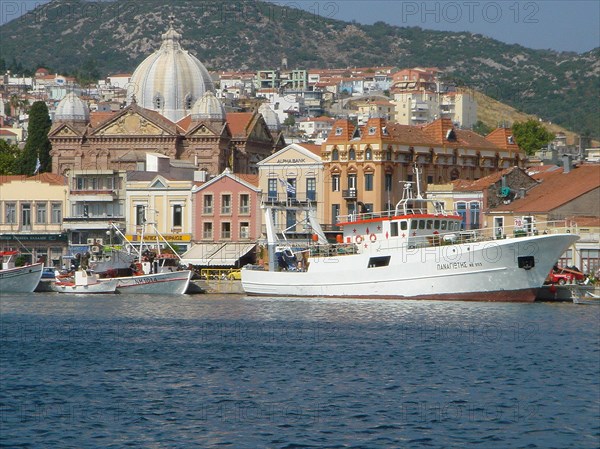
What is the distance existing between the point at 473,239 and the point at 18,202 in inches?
1710

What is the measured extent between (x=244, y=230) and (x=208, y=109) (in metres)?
27.9

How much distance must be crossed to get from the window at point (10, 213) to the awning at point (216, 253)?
15.0m

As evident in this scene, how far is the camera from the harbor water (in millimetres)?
37219

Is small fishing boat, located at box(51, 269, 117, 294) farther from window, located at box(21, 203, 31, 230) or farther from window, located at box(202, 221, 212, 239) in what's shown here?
window, located at box(21, 203, 31, 230)

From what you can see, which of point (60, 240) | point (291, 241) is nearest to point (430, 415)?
A: point (291, 241)

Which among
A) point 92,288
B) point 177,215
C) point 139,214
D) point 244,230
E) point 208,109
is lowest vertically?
point 92,288

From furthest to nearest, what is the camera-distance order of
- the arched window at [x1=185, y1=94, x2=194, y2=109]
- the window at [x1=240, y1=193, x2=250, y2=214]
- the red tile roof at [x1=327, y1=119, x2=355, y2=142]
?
the arched window at [x1=185, y1=94, x2=194, y2=109] → the window at [x1=240, y1=193, x2=250, y2=214] → the red tile roof at [x1=327, y1=119, x2=355, y2=142]

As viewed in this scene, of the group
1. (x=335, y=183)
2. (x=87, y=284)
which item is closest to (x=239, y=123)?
(x=335, y=183)

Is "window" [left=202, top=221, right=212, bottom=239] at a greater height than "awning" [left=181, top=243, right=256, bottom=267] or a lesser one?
greater

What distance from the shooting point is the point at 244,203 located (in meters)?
105

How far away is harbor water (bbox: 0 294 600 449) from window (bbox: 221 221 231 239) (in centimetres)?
3178

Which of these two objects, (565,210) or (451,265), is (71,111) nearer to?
(565,210)

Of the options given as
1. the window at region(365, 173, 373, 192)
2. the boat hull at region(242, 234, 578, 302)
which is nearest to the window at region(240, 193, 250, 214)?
the window at region(365, 173, 373, 192)

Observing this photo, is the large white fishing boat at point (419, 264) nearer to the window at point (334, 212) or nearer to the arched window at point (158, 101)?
the window at point (334, 212)
